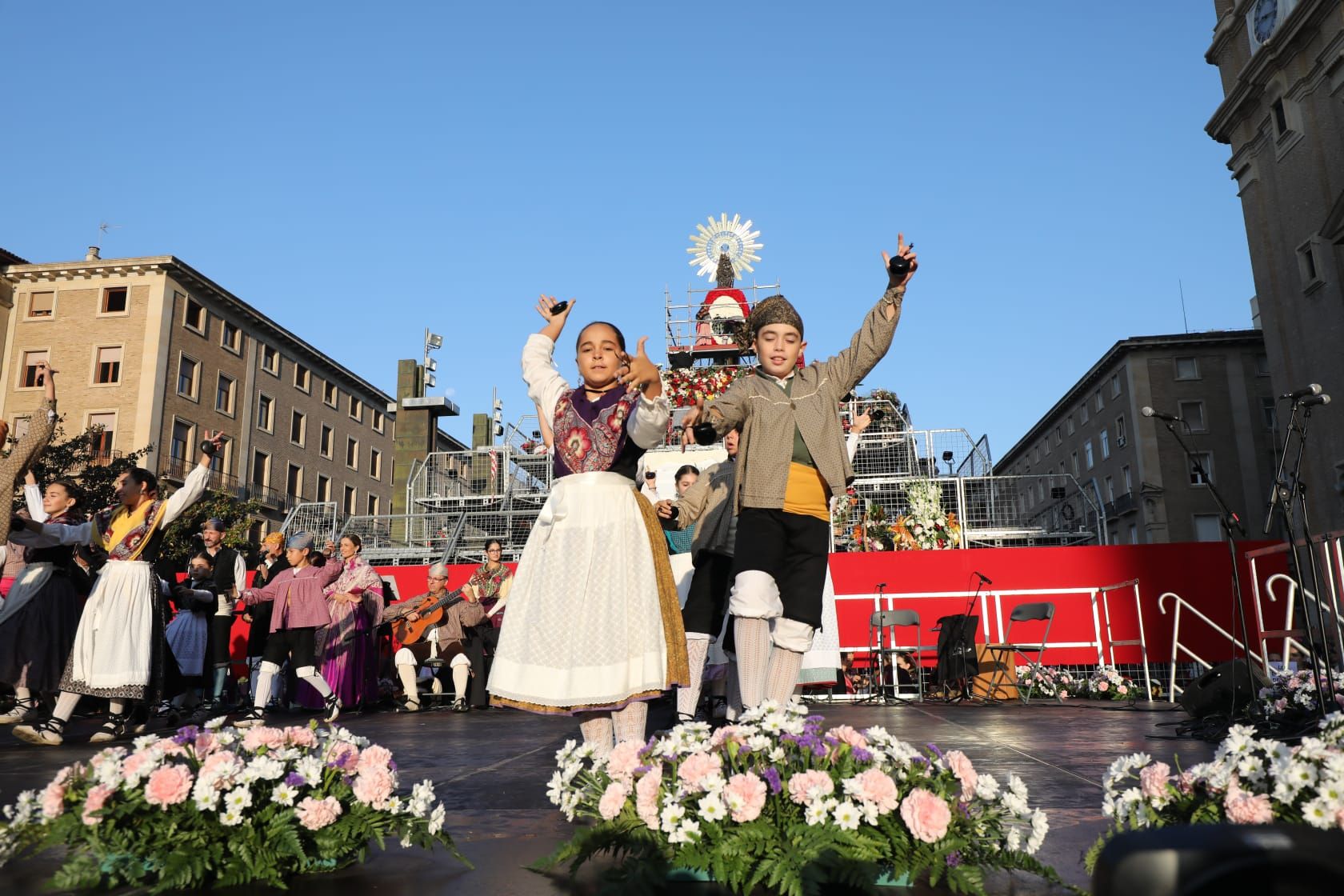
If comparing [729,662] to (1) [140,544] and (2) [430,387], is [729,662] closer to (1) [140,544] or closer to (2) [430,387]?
(1) [140,544]

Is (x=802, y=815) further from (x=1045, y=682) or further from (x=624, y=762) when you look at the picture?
(x=1045, y=682)

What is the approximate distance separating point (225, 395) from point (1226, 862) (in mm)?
47599

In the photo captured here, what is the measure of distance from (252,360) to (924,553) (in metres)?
40.1

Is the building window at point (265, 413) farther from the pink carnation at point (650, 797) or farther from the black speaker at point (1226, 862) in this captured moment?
the black speaker at point (1226, 862)

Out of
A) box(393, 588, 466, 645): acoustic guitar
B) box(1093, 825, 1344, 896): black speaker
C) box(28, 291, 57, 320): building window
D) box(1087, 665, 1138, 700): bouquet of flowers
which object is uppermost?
box(28, 291, 57, 320): building window

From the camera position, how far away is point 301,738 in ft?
8.55

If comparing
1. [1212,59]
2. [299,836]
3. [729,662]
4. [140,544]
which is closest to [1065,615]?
[729,662]

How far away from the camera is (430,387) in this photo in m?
42.7

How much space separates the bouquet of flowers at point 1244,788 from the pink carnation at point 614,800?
1.07 meters

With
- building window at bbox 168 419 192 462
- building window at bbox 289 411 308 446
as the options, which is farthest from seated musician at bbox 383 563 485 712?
building window at bbox 289 411 308 446

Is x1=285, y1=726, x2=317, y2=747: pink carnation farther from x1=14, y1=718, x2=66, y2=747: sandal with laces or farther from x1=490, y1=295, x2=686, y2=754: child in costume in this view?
x1=14, y1=718, x2=66, y2=747: sandal with laces

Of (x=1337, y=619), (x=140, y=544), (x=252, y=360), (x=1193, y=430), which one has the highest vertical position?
(x=252, y=360)

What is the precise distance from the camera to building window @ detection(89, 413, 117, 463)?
3438cm

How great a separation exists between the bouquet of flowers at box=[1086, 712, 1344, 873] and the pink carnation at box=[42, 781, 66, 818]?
2.39 metres
